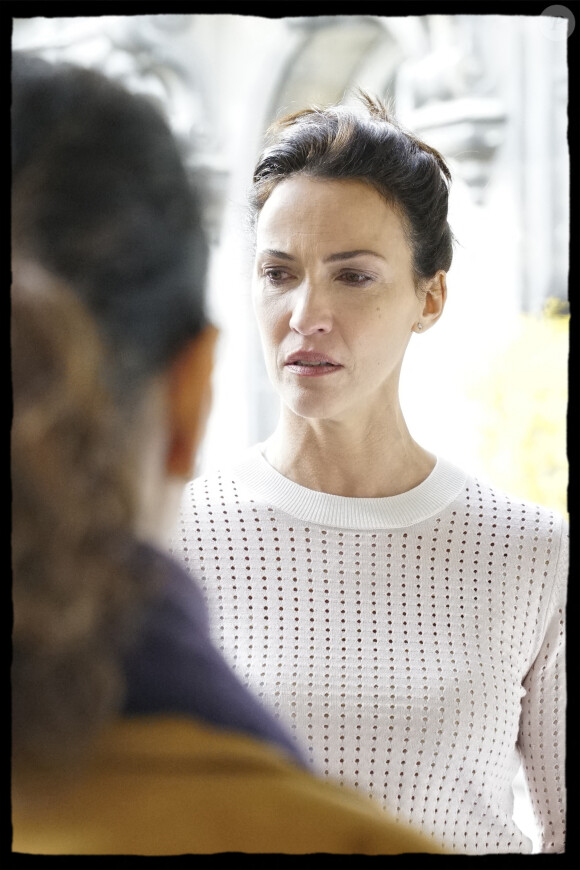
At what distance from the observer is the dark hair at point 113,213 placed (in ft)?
2.60

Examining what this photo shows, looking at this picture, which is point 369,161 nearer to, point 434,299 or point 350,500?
point 434,299

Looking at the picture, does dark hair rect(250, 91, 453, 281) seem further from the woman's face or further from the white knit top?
the white knit top

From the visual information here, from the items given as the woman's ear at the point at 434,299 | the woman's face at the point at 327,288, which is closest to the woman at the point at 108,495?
the woman's face at the point at 327,288

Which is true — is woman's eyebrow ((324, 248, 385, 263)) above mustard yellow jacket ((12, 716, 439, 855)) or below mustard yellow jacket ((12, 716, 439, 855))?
above

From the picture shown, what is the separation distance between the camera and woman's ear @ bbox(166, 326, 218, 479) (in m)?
0.84

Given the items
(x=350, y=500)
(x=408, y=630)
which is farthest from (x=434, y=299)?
(x=408, y=630)

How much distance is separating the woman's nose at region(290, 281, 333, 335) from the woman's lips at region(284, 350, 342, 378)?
0.03 metres

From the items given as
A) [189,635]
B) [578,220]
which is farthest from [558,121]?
[189,635]

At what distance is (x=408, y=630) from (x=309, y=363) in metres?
0.27

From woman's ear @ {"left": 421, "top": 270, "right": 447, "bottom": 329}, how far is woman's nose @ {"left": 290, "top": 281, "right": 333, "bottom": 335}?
0.10 m

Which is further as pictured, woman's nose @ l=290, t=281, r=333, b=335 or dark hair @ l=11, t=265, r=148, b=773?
woman's nose @ l=290, t=281, r=333, b=335

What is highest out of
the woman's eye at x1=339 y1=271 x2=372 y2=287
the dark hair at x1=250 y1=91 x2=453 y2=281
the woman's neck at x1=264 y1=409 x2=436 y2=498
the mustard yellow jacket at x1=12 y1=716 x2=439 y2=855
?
the dark hair at x1=250 y1=91 x2=453 y2=281

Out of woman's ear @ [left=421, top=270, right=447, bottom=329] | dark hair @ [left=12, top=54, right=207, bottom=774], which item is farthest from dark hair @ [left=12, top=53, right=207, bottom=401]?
woman's ear @ [left=421, top=270, right=447, bottom=329]

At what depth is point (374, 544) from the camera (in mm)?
996
